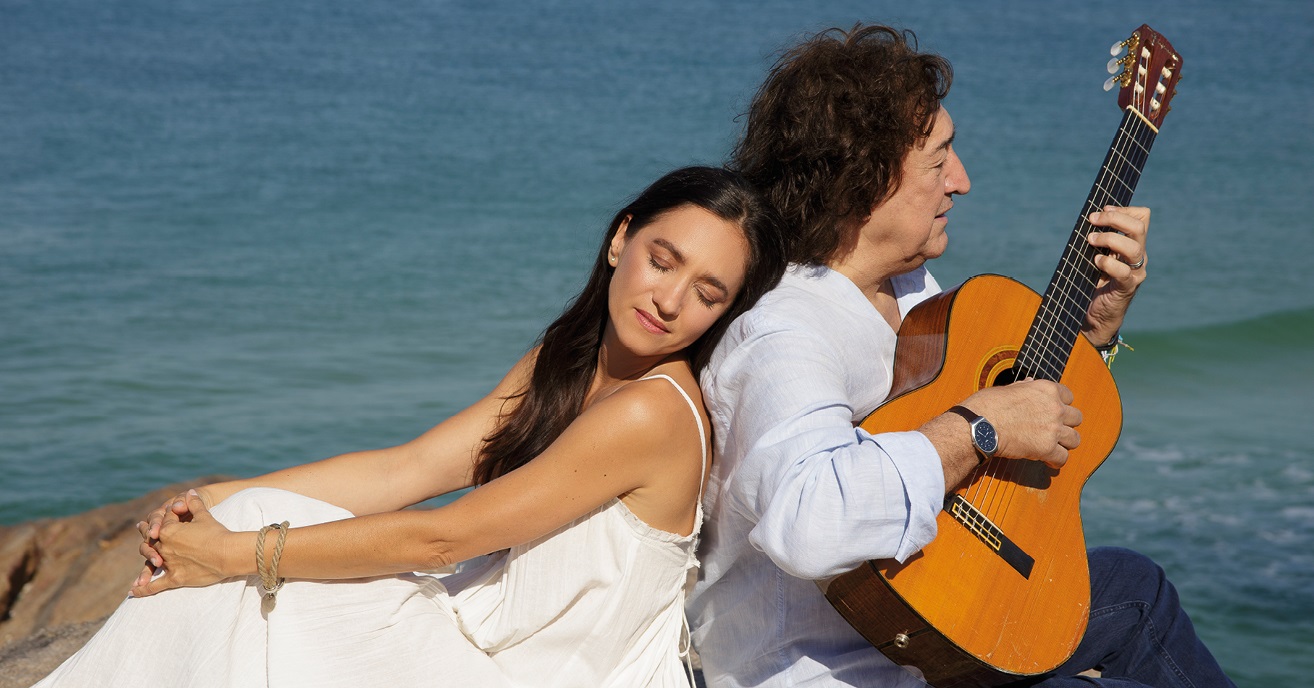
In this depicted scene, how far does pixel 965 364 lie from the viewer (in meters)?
2.52

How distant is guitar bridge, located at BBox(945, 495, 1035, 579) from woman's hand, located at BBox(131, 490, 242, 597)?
1491mm

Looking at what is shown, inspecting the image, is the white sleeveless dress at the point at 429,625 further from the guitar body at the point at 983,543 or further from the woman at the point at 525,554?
the guitar body at the point at 983,543

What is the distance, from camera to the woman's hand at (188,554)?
242cm

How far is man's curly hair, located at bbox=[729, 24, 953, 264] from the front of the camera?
A: 8.51ft

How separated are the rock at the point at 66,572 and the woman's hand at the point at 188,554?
1677 millimetres

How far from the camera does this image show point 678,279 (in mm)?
2510

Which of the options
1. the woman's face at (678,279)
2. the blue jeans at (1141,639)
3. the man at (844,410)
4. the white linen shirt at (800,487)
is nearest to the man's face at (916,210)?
the man at (844,410)

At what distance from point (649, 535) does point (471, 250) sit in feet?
38.0

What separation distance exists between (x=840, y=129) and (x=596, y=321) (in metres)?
0.74

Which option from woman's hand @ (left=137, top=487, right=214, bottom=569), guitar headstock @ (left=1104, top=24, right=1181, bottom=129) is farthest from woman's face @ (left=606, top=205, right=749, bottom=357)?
guitar headstock @ (left=1104, top=24, right=1181, bottom=129)

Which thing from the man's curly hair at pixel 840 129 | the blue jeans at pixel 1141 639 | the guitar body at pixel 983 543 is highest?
the man's curly hair at pixel 840 129

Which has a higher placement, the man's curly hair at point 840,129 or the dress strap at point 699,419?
the man's curly hair at point 840,129

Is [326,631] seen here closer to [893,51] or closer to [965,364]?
[965,364]

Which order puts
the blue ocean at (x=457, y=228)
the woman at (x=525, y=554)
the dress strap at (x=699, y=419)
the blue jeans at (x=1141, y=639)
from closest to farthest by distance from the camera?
the woman at (x=525, y=554)
the dress strap at (x=699, y=419)
the blue jeans at (x=1141, y=639)
the blue ocean at (x=457, y=228)
